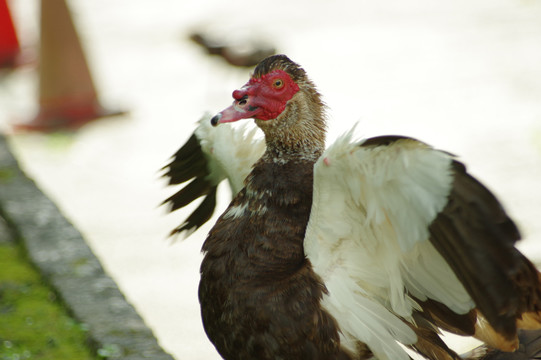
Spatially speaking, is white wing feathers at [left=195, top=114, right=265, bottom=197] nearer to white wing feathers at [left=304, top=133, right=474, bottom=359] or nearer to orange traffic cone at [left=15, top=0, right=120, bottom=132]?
white wing feathers at [left=304, top=133, right=474, bottom=359]

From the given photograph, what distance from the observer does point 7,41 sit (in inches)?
379

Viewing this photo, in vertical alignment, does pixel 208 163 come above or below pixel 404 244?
below

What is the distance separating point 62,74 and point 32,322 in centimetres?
480

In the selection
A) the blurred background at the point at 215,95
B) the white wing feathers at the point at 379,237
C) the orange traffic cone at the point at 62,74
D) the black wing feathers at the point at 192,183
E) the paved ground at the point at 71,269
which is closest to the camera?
the white wing feathers at the point at 379,237

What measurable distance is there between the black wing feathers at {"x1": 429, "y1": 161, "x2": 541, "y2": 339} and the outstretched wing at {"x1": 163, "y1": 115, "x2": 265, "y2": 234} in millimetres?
1328

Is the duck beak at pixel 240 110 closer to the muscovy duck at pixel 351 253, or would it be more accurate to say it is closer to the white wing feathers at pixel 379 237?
the muscovy duck at pixel 351 253

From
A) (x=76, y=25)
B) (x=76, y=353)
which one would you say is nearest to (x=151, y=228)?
(x=76, y=353)

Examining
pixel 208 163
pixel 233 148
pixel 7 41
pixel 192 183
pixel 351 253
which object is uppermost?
pixel 351 253

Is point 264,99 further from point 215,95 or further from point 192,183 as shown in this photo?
point 215,95

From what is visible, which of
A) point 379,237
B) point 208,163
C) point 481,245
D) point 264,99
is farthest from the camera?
point 208,163

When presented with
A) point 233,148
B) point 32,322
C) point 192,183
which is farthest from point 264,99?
point 32,322

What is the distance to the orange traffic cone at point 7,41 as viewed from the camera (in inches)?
374

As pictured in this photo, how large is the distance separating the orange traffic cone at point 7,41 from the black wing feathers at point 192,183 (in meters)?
6.46

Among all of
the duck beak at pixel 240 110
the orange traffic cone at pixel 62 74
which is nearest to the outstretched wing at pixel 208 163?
the duck beak at pixel 240 110
